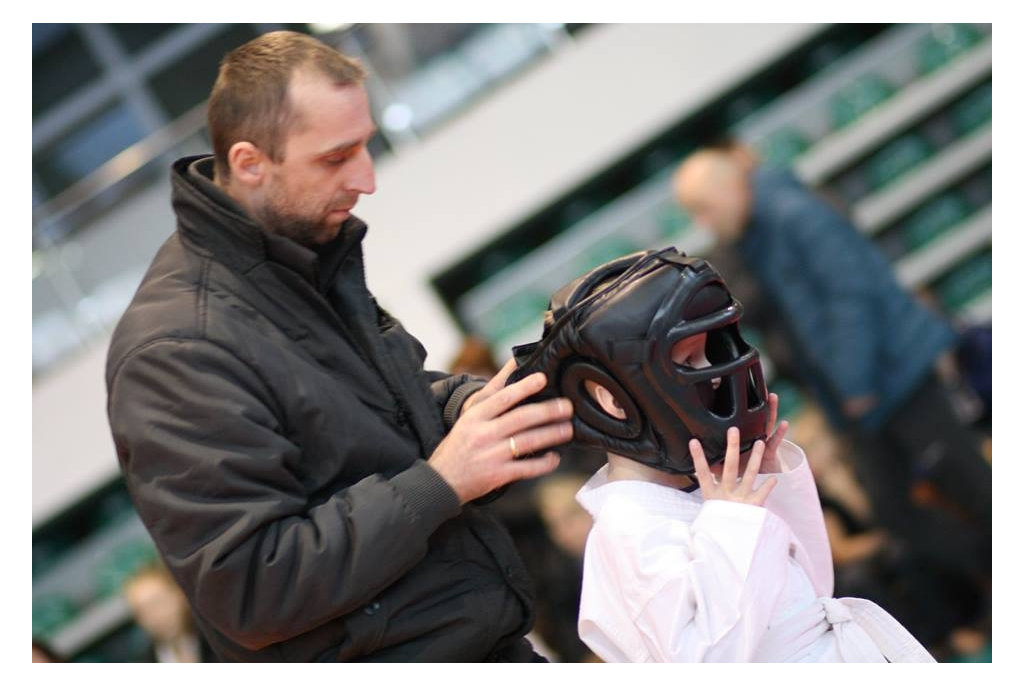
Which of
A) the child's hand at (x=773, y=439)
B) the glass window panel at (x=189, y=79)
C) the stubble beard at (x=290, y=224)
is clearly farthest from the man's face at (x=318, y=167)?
the glass window panel at (x=189, y=79)

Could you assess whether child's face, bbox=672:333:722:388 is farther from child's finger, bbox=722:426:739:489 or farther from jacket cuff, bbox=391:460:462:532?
jacket cuff, bbox=391:460:462:532

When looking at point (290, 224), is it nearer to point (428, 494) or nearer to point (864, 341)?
point (428, 494)

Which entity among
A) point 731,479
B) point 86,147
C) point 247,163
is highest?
point 86,147

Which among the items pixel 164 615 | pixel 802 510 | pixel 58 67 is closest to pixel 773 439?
pixel 802 510

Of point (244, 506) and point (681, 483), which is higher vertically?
point (244, 506)

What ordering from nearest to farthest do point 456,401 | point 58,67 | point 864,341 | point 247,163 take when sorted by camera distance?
point 247,163, point 456,401, point 864,341, point 58,67

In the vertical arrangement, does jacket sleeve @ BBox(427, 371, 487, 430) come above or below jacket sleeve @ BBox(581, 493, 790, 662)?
above

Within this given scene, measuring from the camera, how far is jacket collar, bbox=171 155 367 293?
1923 mm

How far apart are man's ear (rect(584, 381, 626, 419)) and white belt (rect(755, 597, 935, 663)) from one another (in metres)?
0.43

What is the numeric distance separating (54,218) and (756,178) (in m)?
2.86

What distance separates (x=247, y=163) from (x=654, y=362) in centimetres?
76

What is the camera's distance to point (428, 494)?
71.5 inches

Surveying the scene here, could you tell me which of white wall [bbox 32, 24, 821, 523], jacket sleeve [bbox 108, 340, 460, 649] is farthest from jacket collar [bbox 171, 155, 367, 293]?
white wall [bbox 32, 24, 821, 523]
